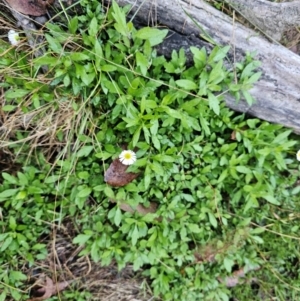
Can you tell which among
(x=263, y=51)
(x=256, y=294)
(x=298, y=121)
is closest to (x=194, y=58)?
(x=263, y=51)

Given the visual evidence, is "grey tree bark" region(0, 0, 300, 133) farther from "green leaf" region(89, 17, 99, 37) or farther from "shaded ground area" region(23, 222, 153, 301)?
"shaded ground area" region(23, 222, 153, 301)

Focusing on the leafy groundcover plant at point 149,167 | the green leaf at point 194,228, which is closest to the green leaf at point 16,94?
the leafy groundcover plant at point 149,167

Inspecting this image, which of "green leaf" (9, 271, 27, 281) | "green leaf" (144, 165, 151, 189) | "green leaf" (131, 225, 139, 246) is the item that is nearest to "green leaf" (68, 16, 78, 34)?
"green leaf" (144, 165, 151, 189)

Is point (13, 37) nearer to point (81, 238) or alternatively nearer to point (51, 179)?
point (51, 179)

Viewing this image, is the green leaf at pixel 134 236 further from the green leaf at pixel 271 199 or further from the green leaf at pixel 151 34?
the green leaf at pixel 151 34

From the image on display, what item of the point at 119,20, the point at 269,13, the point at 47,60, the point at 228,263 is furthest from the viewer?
the point at 228,263

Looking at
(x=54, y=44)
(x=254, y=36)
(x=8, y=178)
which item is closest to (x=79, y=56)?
(x=54, y=44)

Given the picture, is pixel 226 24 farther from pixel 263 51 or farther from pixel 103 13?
pixel 103 13
